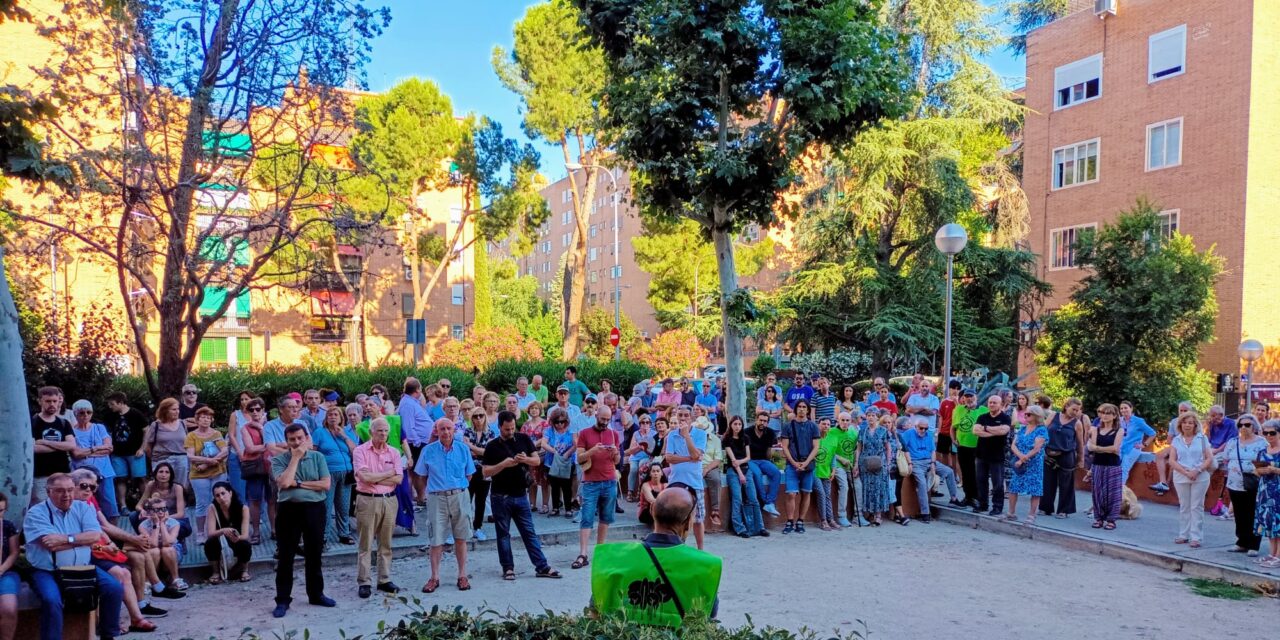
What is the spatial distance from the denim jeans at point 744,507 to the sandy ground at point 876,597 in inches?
29.7

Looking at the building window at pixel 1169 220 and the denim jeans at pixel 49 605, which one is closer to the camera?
the denim jeans at pixel 49 605

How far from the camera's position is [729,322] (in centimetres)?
1296

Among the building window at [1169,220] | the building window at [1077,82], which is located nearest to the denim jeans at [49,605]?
the building window at [1169,220]

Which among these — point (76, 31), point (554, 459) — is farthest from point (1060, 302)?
point (76, 31)

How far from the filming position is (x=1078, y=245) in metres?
20.1

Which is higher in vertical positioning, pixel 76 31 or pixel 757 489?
pixel 76 31

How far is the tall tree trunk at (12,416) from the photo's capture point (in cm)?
587

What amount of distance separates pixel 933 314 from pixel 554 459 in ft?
60.0

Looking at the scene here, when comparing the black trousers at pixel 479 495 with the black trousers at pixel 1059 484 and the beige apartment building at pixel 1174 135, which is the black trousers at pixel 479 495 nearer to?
the black trousers at pixel 1059 484

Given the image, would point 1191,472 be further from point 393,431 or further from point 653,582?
point 393,431

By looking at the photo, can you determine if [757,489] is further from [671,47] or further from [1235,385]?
[1235,385]

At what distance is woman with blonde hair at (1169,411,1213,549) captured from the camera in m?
9.72

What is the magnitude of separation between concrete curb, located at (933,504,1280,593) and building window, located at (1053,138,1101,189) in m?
21.1

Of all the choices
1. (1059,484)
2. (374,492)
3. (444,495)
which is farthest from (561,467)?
(1059,484)
